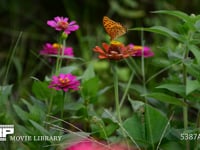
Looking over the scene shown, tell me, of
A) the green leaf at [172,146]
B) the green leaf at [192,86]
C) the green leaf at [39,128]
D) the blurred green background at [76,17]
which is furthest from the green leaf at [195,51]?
the blurred green background at [76,17]

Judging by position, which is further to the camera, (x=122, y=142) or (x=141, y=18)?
(x=141, y=18)

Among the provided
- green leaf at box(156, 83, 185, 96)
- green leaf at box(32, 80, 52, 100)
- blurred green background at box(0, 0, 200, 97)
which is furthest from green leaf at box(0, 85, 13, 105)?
blurred green background at box(0, 0, 200, 97)

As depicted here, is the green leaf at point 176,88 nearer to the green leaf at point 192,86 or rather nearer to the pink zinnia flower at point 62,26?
the green leaf at point 192,86

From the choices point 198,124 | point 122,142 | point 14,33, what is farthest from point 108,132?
point 14,33

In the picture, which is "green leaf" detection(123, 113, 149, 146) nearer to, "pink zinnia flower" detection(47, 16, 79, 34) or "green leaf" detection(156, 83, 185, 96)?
"green leaf" detection(156, 83, 185, 96)

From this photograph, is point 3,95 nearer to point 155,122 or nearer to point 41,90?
point 41,90

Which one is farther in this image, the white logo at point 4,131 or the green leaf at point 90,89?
the green leaf at point 90,89

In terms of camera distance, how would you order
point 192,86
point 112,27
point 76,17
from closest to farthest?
point 192,86 → point 112,27 → point 76,17

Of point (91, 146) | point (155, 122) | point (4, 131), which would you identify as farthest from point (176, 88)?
point (4, 131)

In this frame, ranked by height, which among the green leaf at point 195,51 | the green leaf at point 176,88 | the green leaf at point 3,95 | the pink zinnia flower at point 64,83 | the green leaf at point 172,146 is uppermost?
the green leaf at point 195,51

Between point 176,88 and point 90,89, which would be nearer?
point 176,88

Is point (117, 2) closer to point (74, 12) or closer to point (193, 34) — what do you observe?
point (74, 12)
